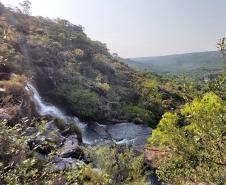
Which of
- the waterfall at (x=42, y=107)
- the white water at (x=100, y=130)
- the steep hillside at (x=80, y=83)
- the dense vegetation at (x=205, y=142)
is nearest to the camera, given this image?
the dense vegetation at (x=205, y=142)

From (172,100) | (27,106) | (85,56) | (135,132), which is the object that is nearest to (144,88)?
(172,100)

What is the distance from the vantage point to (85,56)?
214 feet

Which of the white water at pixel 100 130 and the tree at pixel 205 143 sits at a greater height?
the tree at pixel 205 143

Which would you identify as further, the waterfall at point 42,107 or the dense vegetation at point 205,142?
the waterfall at point 42,107

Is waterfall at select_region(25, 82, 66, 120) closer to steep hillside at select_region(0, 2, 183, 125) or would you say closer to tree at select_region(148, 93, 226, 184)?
steep hillside at select_region(0, 2, 183, 125)

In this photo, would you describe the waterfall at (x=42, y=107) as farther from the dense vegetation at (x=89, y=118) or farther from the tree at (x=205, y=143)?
the tree at (x=205, y=143)

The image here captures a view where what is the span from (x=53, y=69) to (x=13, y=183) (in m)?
40.7

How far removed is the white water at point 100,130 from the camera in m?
34.7

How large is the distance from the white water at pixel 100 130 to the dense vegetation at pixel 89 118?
173 cm

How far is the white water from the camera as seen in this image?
3472cm

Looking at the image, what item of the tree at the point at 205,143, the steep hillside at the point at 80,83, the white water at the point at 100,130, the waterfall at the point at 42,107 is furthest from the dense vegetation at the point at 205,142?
the waterfall at the point at 42,107

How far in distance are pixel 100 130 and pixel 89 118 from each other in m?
3.26

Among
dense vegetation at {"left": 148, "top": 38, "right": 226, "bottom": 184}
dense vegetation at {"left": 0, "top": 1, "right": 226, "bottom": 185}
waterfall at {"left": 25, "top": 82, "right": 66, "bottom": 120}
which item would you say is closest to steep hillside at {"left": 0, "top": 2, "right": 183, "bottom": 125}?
dense vegetation at {"left": 0, "top": 1, "right": 226, "bottom": 185}

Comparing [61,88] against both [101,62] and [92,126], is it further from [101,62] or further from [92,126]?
[101,62]
